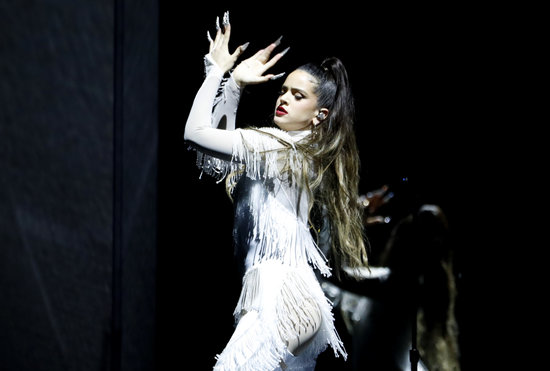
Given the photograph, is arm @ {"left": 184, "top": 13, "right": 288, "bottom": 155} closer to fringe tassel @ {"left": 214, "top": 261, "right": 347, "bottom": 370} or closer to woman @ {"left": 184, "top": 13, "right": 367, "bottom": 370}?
woman @ {"left": 184, "top": 13, "right": 367, "bottom": 370}

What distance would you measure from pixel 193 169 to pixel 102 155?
0.37 meters

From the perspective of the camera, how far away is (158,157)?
179 centimetres

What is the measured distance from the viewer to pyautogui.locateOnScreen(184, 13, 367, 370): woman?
138 cm

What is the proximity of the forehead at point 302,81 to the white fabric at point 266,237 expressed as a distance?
0.45 feet

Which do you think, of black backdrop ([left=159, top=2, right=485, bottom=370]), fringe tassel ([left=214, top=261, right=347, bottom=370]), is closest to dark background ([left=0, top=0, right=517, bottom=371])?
black backdrop ([left=159, top=2, right=485, bottom=370])

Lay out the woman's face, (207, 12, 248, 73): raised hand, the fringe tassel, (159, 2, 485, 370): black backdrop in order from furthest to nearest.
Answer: (159, 2, 485, 370): black backdrop → the woman's face → (207, 12, 248, 73): raised hand → the fringe tassel

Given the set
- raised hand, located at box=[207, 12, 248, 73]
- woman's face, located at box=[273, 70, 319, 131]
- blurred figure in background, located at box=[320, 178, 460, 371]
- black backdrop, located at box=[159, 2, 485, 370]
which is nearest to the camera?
raised hand, located at box=[207, 12, 248, 73]

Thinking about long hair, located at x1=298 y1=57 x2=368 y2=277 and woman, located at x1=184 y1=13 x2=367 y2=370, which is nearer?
woman, located at x1=184 y1=13 x2=367 y2=370

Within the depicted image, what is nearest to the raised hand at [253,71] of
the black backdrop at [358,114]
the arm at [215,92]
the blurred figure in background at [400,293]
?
the arm at [215,92]

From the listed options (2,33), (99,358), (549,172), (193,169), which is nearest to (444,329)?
(549,172)

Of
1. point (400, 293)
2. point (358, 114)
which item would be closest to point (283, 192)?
point (358, 114)

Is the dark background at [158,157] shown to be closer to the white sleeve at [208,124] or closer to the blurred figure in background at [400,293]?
the blurred figure in background at [400,293]

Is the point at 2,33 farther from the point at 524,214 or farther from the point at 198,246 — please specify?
the point at 524,214

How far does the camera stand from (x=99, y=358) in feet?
6.19
